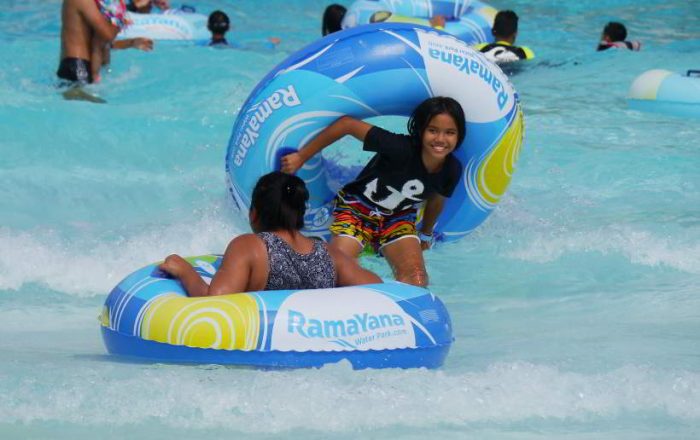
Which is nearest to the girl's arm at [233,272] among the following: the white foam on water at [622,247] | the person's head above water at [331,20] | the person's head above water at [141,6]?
the white foam on water at [622,247]

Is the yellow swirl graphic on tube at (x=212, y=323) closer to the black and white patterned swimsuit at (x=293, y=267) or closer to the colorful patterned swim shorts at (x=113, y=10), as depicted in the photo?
the black and white patterned swimsuit at (x=293, y=267)

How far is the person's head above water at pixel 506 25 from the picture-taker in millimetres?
11227

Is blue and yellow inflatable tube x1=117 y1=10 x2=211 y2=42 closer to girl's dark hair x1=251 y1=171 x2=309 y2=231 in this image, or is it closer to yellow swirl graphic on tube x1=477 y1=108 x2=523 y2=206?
yellow swirl graphic on tube x1=477 y1=108 x2=523 y2=206

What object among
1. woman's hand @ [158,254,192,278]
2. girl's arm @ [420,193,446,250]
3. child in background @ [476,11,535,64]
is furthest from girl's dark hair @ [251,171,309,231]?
child in background @ [476,11,535,64]

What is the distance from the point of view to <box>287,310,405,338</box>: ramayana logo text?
3.97m

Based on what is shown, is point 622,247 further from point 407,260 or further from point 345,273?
point 345,273

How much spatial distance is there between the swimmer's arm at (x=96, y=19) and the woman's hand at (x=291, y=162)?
11.7ft

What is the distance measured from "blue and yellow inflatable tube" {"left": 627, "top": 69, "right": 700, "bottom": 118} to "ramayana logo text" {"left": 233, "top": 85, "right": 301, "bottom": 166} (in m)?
5.23

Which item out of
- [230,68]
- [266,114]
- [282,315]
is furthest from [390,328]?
[230,68]

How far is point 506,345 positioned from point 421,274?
77 centimetres

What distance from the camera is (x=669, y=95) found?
987cm

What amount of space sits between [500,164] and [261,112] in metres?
1.22

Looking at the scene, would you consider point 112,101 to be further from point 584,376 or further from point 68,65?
point 584,376

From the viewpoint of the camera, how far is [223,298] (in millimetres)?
4012
